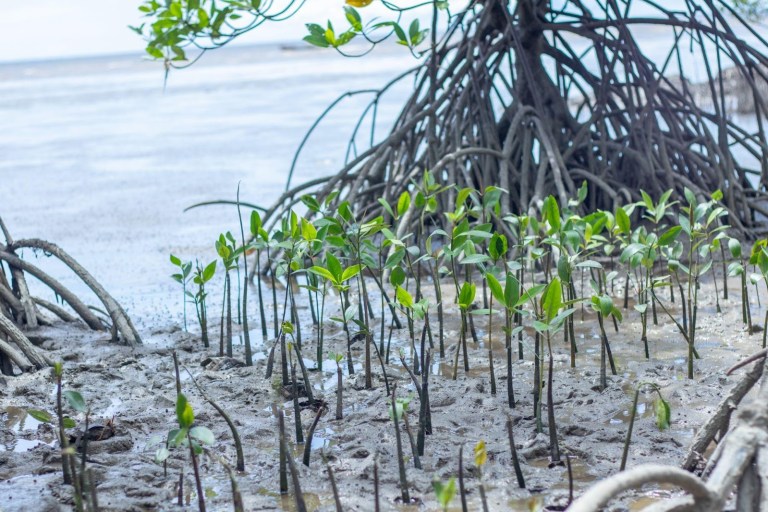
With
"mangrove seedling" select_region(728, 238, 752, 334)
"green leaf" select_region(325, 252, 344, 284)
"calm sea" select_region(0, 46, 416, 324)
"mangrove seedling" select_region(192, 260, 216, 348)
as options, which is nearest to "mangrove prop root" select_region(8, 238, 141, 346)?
"mangrove seedling" select_region(192, 260, 216, 348)

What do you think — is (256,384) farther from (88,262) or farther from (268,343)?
(88,262)

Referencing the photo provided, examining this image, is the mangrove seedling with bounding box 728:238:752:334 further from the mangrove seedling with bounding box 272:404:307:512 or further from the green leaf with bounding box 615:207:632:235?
the mangrove seedling with bounding box 272:404:307:512

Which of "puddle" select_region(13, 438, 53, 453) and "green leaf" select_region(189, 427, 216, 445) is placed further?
"puddle" select_region(13, 438, 53, 453)

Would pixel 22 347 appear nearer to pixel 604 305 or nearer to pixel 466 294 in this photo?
pixel 466 294

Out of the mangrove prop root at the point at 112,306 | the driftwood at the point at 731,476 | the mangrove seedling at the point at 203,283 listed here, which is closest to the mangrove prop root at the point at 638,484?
the driftwood at the point at 731,476

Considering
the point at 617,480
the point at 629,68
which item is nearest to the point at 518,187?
the point at 629,68

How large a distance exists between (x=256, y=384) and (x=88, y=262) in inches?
99.9

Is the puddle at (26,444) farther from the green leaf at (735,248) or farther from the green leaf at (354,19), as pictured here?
the green leaf at (735,248)

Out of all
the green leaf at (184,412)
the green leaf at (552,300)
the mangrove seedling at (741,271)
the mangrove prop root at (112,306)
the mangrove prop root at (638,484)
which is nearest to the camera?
the mangrove prop root at (638,484)

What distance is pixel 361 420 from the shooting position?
253 centimetres

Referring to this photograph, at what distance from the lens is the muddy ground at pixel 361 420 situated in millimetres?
2129

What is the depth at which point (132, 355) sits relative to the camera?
3.27 m

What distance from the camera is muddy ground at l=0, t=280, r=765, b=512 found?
213 centimetres

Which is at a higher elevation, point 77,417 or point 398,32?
point 398,32
